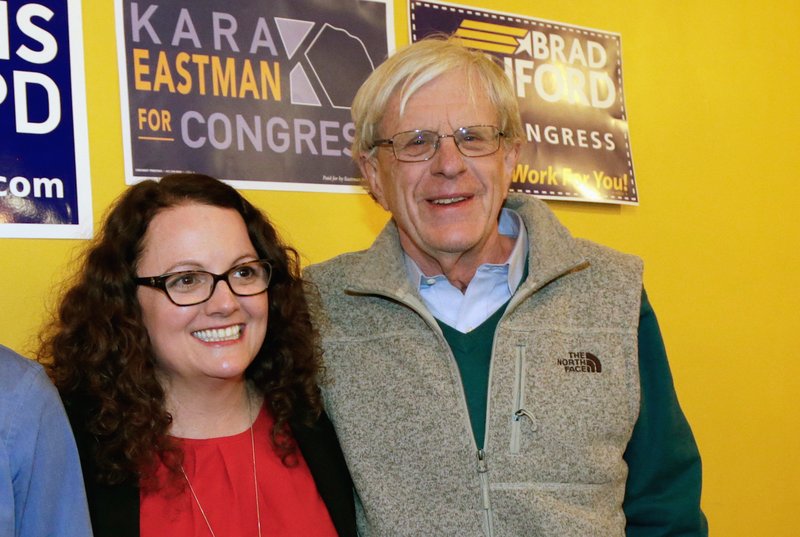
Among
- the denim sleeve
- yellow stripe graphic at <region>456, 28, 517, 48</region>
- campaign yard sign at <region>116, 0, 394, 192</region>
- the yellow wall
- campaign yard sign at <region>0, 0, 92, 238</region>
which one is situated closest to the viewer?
the denim sleeve

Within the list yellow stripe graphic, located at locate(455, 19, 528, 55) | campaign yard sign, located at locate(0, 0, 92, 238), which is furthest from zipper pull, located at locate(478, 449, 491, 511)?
yellow stripe graphic, located at locate(455, 19, 528, 55)

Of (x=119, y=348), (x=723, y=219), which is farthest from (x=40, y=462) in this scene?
(x=723, y=219)

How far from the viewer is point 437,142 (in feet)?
5.47

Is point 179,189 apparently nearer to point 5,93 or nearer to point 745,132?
point 5,93

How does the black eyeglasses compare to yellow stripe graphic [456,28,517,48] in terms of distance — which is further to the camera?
yellow stripe graphic [456,28,517,48]

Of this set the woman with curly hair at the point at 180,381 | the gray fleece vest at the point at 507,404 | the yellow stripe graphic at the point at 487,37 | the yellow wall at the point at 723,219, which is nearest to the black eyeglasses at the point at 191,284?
the woman with curly hair at the point at 180,381

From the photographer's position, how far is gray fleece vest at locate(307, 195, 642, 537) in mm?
1551

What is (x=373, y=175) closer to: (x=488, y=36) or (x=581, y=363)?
(x=581, y=363)

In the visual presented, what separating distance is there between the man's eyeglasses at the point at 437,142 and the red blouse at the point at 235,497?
0.60 meters

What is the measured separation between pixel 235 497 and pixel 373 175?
683 mm

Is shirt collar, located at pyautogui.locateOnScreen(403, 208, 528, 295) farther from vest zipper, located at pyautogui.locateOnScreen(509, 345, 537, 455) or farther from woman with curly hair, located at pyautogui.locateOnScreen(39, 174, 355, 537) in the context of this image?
woman with curly hair, located at pyautogui.locateOnScreen(39, 174, 355, 537)

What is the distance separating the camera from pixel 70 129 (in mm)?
1798

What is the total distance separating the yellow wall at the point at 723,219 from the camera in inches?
102

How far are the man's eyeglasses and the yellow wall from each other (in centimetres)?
78
